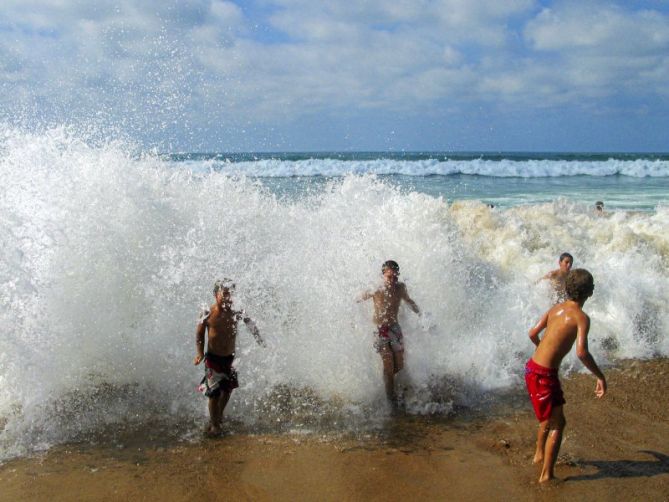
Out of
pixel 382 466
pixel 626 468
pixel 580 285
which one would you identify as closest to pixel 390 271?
pixel 382 466

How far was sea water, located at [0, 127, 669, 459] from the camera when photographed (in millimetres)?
5105

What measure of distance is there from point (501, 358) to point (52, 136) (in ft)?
20.6

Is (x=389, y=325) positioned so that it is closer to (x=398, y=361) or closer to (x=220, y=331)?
(x=398, y=361)

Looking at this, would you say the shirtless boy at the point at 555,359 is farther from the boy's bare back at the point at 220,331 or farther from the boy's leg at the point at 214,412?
the boy's leg at the point at 214,412

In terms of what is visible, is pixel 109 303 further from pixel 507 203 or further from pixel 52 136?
pixel 507 203

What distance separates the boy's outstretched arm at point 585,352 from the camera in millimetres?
3537

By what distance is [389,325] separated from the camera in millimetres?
5406

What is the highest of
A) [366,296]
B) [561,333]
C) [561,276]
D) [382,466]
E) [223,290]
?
[223,290]

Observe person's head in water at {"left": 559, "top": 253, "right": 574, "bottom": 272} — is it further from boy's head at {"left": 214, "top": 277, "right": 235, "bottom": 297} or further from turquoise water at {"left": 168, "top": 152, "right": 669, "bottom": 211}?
turquoise water at {"left": 168, "top": 152, "right": 669, "bottom": 211}

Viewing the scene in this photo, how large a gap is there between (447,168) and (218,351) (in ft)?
100

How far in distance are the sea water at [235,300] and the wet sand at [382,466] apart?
36 cm

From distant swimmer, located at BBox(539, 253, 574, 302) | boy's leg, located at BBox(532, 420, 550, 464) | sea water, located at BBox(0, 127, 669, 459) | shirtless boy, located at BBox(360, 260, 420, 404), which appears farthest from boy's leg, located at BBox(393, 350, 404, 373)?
distant swimmer, located at BBox(539, 253, 574, 302)

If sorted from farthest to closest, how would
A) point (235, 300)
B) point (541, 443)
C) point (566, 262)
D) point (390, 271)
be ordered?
point (566, 262) → point (390, 271) → point (235, 300) → point (541, 443)

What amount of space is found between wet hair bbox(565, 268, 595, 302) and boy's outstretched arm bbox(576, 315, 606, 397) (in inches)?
5.9
